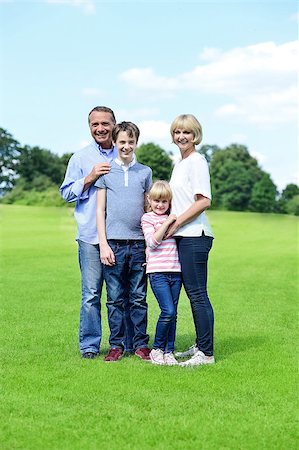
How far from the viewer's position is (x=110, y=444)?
4.67 metres

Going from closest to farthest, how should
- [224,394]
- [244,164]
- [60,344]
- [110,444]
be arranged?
[110,444], [224,394], [60,344], [244,164]

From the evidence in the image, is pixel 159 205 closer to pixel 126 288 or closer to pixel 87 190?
pixel 87 190

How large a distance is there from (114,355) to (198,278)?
108cm

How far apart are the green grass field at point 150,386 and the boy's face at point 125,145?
1.85m

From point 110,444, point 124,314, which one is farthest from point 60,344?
point 110,444

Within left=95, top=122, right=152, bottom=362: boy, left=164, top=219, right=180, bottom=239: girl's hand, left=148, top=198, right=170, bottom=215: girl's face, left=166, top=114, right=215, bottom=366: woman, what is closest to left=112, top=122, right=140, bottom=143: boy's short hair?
left=95, top=122, right=152, bottom=362: boy

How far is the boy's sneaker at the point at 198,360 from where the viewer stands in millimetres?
6767

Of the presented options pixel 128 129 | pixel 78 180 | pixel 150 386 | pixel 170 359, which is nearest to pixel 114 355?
pixel 170 359

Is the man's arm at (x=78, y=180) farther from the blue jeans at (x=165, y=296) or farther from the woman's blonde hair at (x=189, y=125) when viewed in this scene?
the blue jeans at (x=165, y=296)

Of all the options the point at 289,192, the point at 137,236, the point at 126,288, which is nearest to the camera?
the point at 137,236

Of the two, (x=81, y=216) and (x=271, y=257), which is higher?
(x=81, y=216)

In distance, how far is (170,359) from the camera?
6.87 metres

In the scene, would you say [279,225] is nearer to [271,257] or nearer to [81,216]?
[271,257]

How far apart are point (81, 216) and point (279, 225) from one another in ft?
91.6
